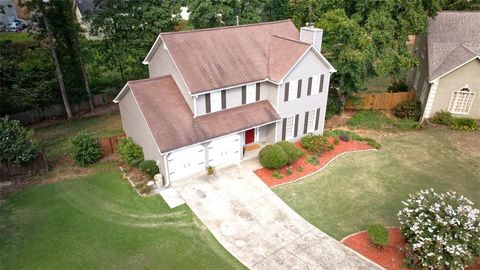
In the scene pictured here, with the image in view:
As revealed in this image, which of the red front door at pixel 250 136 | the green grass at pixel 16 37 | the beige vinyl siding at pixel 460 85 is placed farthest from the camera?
the green grass at pixel 16 37

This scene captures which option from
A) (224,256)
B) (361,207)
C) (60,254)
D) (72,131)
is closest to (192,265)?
(224,256)

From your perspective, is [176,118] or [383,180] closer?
[176,118]

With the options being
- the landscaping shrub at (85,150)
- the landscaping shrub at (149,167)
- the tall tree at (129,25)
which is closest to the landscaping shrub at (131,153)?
the landscaping shrub at (149,167)

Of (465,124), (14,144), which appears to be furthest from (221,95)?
(465,124)

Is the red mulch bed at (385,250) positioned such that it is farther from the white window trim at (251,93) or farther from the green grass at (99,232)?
the white window trim at (251,93)

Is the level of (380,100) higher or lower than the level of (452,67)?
lower

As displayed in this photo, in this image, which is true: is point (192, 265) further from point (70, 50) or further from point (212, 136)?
point (70, 50)

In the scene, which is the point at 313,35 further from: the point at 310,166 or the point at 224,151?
the point at 224,151
